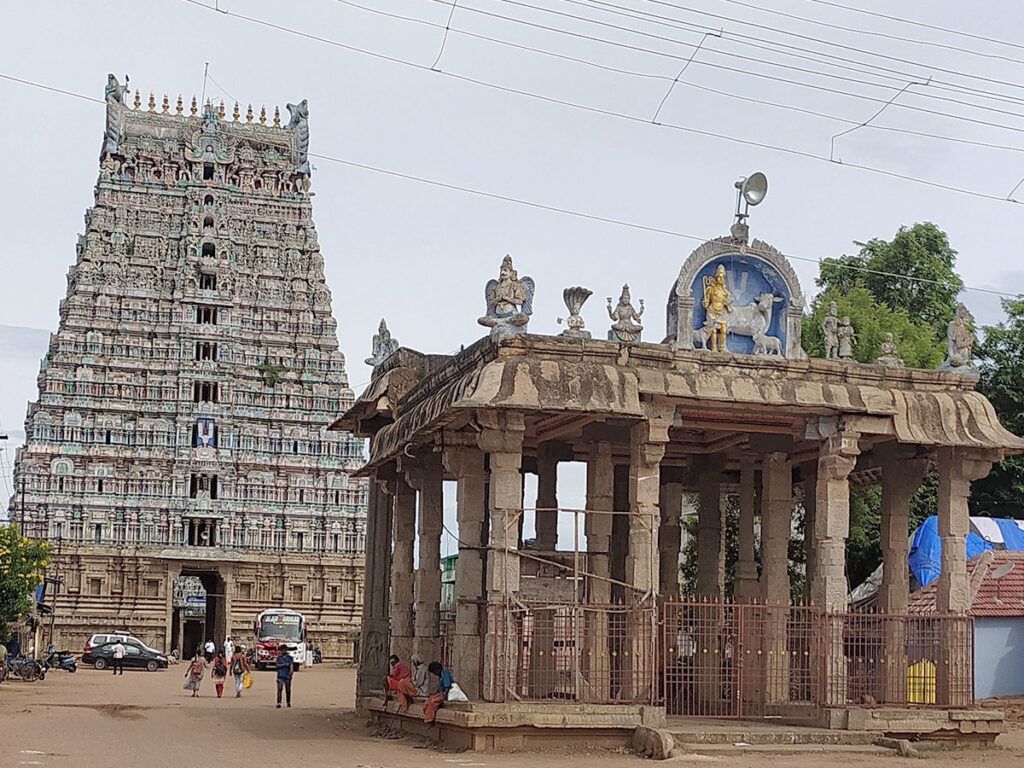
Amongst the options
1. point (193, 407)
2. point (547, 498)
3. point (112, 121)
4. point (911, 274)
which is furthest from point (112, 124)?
point (547, 498)

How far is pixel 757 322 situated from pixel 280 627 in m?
45.1

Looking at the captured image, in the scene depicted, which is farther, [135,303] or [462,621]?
[135,303]

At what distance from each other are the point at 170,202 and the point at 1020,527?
4759cm

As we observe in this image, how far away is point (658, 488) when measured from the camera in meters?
21.5

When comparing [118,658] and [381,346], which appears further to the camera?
[118,658]

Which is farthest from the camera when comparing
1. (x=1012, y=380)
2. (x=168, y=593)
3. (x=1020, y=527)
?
(x=168, y=593)

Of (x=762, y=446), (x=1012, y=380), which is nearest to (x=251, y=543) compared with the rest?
(x=1012, y=380)

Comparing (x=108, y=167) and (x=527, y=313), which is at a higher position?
(x=108, y=167)

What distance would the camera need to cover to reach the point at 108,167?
69250 millimetres

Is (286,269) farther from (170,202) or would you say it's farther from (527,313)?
(527,313)

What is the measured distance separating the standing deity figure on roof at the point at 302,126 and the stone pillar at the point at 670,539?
47661 millimetres

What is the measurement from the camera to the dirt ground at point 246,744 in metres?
17.9

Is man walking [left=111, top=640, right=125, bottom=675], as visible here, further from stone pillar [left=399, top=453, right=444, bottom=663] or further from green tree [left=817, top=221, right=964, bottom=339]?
stone pillar [left=399, top=453, right=444, bottom=663]

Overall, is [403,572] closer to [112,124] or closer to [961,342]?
[961,342]
